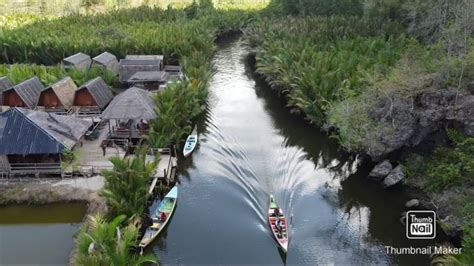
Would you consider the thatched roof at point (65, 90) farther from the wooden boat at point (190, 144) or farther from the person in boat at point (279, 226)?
the person in boat at point (279, 226)

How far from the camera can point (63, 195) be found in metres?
22.3

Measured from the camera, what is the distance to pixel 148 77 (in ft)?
128

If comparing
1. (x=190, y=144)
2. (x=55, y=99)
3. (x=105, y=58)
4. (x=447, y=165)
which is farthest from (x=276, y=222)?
(x=105, y=58)

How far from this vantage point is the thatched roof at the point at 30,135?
2314 centimetres

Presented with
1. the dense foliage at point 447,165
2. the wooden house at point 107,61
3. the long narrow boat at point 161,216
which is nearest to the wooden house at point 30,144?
the long narrow boat at point 161,216

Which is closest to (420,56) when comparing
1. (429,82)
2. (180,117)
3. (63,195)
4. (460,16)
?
(460,16)

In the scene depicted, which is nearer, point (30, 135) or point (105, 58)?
point (30, 135)

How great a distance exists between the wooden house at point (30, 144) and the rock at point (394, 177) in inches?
721

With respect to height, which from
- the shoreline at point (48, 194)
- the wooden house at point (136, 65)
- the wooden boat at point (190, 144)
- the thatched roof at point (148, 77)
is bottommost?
the shoreline at point (48, 194)

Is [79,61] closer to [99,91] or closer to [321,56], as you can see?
[99,91]

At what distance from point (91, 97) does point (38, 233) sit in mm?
14802

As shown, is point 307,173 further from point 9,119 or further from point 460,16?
point 9,119

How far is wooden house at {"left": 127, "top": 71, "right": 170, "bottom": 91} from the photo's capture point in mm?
38594

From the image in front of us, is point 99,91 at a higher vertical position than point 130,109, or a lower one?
higher
